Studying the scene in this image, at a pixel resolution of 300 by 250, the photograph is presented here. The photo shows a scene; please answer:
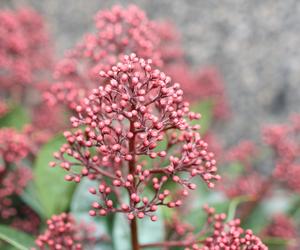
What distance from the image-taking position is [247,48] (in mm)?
2725

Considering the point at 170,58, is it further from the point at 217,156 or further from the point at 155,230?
the point at 155,230

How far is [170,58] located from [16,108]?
2.92ft

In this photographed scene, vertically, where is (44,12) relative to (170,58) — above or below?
above

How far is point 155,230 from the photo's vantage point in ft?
5.65

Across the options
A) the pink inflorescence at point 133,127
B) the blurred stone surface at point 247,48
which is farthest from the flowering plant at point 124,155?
the blurred stone surface at point 247,48

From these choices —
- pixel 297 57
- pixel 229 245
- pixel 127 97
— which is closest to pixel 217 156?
pixel 297 57

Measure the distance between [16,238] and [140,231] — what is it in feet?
1.37

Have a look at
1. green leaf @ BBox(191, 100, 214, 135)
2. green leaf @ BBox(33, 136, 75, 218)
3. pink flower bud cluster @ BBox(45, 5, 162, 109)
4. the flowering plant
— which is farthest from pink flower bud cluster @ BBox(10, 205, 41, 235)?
green leaf @ BBox(191, 100, 214, 135)

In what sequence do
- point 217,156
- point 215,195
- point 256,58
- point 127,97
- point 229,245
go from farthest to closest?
point 256,58, point 217,156, point 215,195, point 229,245, point 127,97

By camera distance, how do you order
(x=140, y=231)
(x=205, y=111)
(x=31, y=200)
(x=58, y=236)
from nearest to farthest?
(x=58, y=236), (x=140, y=231), (x=31, y=200), (x=205, y=111)

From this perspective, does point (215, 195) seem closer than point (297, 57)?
Yes

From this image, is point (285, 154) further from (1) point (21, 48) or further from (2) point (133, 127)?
(1) point (21, 48)

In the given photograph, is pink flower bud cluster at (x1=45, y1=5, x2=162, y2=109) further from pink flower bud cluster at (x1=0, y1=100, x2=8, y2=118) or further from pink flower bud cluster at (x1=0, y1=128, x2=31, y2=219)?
pink flower bud cluster at (x1=0, y1=100, x2=8, y2=118)

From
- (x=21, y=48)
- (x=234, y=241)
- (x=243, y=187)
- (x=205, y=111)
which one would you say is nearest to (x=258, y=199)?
(x=243, y=187)
